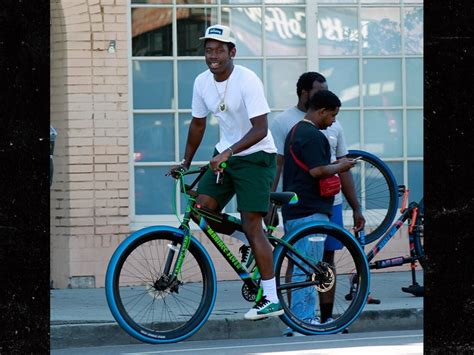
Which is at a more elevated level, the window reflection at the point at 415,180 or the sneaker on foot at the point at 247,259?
the window reflection at the point at 415,180

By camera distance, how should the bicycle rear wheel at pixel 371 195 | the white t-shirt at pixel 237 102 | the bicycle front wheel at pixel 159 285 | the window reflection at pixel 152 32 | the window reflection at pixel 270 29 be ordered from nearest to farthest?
1. the bicycle front wheel at pixel 159 285
2. the white t-shirt at pixel 237 102
3. the bicycle rear wheel at pixel 371 195
4. the window reflection at pixel 152 32
5. the window reflection at pixel 270 29

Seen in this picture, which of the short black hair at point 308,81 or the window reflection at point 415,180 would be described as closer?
the short black hair at point 308,81

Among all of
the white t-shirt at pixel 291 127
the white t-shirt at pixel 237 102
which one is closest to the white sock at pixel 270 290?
the white t-shirt at pixel 237 102

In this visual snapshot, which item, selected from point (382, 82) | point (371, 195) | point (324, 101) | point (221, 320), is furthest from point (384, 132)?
point (324, 101)

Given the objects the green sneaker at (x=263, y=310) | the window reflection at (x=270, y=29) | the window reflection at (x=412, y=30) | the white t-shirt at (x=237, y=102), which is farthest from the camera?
the window reflection at (x=412, y=30)

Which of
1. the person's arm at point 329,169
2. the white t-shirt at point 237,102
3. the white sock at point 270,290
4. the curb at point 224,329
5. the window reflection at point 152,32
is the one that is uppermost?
the window reflection at point 152,32

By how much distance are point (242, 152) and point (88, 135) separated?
4873 mm

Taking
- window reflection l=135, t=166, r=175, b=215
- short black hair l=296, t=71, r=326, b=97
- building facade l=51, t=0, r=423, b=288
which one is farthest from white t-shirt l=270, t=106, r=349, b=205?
window reflection l=135, t=166, r=175, b=215

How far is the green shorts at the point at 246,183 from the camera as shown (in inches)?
346

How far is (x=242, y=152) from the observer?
29.0 ft

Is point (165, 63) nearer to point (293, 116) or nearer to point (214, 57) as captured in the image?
point (293, 116)

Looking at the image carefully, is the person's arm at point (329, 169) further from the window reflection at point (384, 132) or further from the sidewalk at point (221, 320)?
the window reflection at point (384, 132)

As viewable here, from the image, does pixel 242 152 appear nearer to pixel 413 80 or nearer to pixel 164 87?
pixel 164 87
